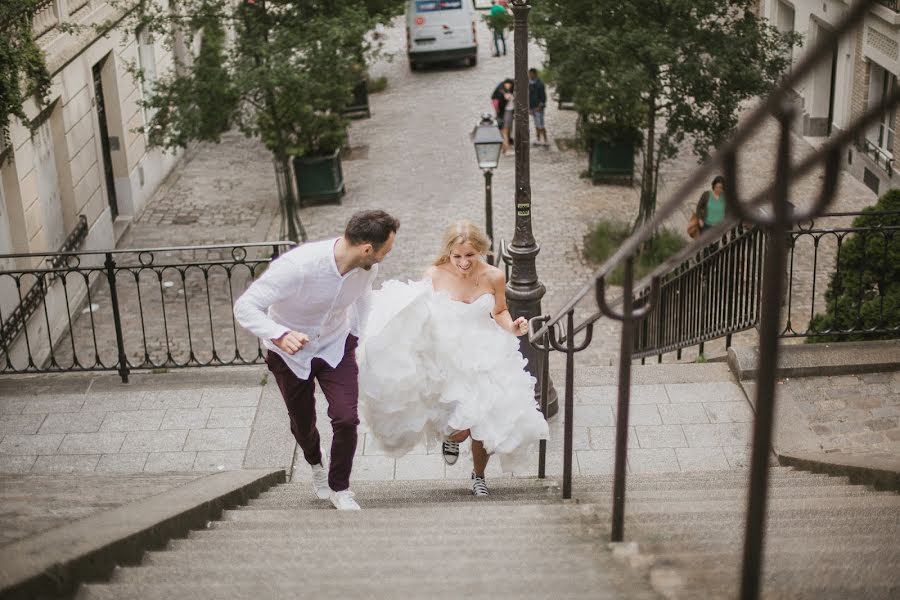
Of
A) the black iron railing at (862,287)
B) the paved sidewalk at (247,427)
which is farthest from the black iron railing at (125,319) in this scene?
the black iron railing at (862,287)

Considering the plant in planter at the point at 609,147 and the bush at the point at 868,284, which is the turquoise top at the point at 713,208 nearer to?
the bush at the point at 868,284

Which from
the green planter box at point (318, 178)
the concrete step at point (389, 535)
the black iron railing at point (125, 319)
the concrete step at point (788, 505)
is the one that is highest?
the concrete step at point (389, 535)

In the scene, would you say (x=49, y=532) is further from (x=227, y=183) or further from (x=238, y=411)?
(x=227, y=183)

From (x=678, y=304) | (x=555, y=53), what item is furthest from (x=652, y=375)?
(x=555, y=53)

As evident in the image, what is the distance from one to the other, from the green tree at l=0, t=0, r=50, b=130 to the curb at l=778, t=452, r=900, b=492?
842 cm

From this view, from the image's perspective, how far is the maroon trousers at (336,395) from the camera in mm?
5434

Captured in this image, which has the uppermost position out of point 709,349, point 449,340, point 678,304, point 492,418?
point 449,340

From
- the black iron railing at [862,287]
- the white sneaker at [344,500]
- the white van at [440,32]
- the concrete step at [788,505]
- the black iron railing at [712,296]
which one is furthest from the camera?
the white van at [440,32]

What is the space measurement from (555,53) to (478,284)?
8947 millimetres

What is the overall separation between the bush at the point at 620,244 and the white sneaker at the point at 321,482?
26.5 feet

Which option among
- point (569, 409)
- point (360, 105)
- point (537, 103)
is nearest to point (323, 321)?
point (569, 409)

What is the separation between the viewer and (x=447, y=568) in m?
3.64

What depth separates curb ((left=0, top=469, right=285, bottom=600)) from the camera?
339cm

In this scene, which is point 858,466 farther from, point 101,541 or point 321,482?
point 101,541
